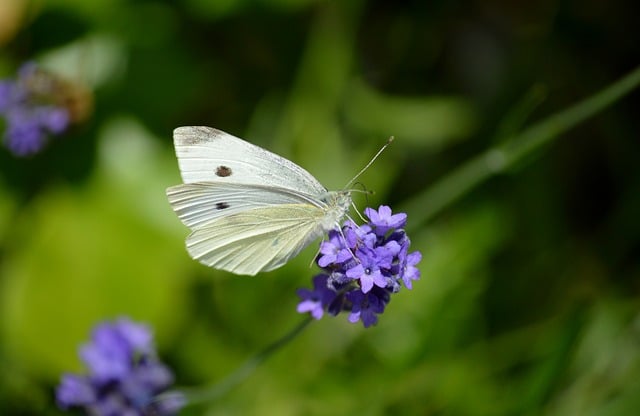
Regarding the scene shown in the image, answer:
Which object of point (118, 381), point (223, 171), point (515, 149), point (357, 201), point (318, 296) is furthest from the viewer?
point (357, 201)

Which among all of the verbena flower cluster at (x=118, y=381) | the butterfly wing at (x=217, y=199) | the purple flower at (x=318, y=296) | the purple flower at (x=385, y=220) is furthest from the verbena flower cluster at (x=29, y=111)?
the purple flower at (x=385, y=220)

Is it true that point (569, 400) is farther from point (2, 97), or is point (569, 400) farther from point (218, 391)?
point (2, 97)

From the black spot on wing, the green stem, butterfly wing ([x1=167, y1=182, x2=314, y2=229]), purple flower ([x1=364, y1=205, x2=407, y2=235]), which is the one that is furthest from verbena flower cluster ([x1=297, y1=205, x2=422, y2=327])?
the green stem

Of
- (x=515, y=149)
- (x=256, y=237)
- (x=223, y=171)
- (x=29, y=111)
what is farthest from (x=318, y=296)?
(x=29, y=111)

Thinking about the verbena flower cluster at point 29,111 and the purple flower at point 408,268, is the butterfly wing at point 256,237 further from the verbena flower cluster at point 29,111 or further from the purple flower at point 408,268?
the verbena flower cluster at point 29,111

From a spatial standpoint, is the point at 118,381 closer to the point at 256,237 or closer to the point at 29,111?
the point at 256,237

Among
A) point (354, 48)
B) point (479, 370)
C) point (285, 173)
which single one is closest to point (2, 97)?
point (285, 173)
